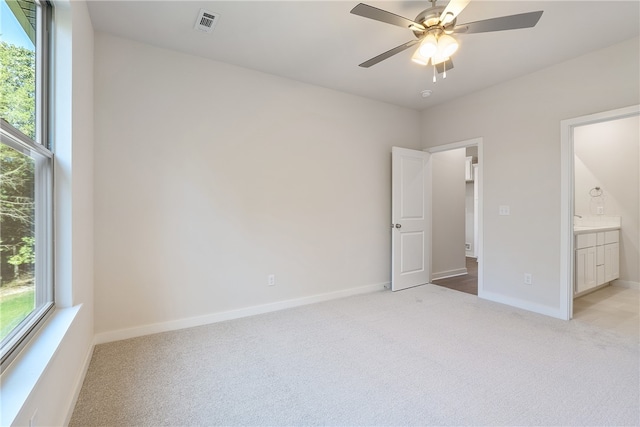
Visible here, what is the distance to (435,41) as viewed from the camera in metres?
2.03

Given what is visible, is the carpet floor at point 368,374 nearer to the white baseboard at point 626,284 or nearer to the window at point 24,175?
the window at point 24,175

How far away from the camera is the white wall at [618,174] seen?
4.11 m

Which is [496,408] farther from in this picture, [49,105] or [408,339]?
[49,105]

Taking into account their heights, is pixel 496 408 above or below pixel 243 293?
below

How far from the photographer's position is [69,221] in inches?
66.9

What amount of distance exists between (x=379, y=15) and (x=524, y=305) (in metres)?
3.38

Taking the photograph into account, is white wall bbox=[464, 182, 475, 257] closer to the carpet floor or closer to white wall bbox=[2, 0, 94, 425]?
the carpet floor

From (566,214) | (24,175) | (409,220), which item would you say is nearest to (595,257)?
(566,214)

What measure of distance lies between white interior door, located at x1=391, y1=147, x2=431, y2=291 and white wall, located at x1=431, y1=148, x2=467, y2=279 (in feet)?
1.39

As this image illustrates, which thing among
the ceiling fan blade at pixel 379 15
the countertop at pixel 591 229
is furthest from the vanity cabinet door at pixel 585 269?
the ceiling fan blade at pixel 379 15

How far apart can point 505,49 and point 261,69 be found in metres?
2.41

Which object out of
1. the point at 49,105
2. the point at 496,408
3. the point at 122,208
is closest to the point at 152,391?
the point at 122,208

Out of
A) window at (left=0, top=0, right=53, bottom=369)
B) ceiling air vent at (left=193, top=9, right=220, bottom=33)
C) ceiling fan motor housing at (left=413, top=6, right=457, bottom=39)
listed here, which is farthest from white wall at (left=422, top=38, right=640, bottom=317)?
window at (left=0, top=0, right=53, bottom=369)

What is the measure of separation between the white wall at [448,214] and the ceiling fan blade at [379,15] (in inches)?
122
